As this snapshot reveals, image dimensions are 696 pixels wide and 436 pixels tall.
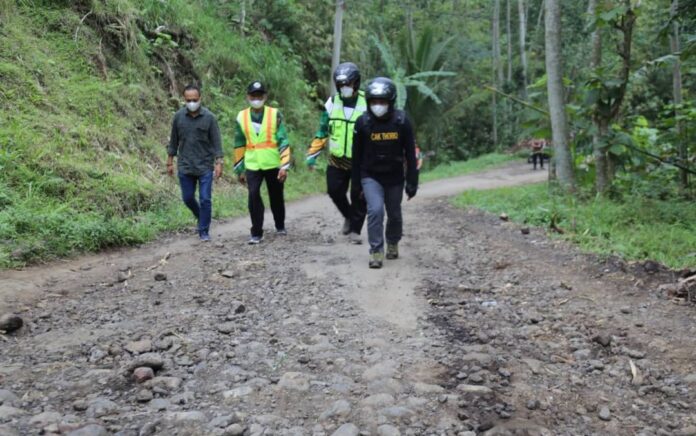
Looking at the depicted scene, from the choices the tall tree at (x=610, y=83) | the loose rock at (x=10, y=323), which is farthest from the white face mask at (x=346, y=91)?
the loose rock at (x=10, y=323)

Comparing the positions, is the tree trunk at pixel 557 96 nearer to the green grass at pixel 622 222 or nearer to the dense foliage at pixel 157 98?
the dense foliage at pixel 157 98

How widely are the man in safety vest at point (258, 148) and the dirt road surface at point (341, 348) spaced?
102 cm

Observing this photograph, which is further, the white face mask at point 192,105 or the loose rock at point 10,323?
the white face mask at point 192,105

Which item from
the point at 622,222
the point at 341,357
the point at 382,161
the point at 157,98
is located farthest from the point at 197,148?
the point at 622,222

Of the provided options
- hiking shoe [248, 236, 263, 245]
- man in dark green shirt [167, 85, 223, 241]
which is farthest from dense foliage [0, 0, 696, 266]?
hiking shoe [248, 236, 263, 245]

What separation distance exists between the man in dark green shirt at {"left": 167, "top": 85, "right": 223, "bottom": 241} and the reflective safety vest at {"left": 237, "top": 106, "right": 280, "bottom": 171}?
0.41m

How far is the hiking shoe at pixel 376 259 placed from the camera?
18.6 ft

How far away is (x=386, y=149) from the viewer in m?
5.85

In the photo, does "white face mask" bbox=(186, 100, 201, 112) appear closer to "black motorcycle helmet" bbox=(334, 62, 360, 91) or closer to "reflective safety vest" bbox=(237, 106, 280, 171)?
"reflective safety vest" bbox=(237, 106, 280, 171)

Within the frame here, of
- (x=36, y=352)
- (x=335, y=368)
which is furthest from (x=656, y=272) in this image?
(x=36, y=352)

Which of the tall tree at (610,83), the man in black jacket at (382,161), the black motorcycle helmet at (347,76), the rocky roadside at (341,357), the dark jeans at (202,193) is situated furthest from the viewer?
the tall tree at (610,83)

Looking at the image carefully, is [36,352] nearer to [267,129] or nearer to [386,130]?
[386,130]

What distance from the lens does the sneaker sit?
6.96m

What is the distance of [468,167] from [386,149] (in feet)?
63.2
